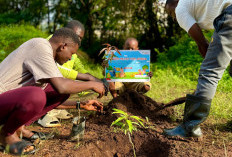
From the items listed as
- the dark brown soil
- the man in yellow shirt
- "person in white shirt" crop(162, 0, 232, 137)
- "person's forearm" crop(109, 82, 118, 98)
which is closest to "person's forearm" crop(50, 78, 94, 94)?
the dark brown soil

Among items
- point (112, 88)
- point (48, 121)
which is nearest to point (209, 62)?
point (48, 121)

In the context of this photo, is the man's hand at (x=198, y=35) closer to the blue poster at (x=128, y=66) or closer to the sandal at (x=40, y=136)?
the blue poster at (x=128, y=66)

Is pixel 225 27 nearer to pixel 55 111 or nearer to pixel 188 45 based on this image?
pixel 55 111

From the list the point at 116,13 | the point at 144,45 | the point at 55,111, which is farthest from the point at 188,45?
the point at 55,111

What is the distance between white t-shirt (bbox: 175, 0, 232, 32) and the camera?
7.45 feet

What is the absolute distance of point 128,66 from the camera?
11.4ft

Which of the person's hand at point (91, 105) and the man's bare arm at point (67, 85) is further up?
the man's bare arm at point (67, 85)

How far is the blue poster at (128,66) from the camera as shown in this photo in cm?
344

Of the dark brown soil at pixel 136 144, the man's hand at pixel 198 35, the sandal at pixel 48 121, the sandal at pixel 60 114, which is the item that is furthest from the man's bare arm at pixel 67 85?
the man's hand at pixel 198 35

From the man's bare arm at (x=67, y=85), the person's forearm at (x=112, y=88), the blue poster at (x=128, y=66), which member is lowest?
the person's forearm at (x=112, y=88)

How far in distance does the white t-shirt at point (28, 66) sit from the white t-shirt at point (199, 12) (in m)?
1.38

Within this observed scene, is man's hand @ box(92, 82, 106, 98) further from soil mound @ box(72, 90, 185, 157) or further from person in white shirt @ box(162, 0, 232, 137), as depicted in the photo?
person in white shirt @ box(162, 0, 232, 137)

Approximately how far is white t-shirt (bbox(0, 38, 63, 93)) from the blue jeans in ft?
4.30

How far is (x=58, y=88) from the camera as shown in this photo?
2.11m
